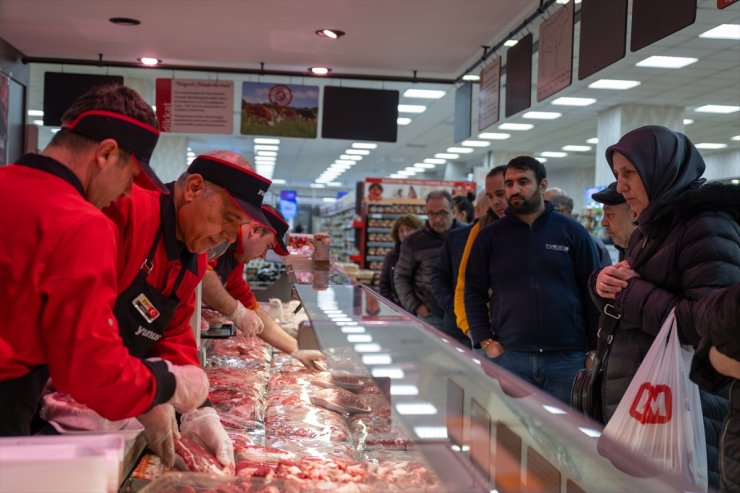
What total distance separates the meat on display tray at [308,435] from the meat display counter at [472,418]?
91 mm

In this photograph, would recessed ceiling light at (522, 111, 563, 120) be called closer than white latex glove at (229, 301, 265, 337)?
No

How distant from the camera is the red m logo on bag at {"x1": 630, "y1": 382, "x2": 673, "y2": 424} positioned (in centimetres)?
229

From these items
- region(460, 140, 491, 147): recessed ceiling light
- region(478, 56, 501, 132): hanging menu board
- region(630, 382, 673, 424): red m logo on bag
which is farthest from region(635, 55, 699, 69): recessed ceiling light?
region(630, 382, 673, 424): red m logo on bag

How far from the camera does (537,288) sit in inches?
159

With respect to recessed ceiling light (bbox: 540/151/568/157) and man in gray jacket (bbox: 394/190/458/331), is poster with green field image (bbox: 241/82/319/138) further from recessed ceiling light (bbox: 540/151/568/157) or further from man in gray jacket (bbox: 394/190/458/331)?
recessed ceiling light (bbox: 540/151/568/157)

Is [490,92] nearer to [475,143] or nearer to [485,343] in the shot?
[485,343]

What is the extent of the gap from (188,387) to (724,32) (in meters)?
9.71

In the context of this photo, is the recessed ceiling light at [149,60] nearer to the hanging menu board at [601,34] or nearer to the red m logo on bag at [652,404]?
the hanging menu board at [601,34]

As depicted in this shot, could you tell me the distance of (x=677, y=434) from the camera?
226cm

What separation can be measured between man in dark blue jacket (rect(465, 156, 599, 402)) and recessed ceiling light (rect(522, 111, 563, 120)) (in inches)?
476

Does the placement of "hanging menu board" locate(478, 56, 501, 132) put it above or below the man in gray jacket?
above

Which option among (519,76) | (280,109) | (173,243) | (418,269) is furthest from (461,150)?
(173,243)

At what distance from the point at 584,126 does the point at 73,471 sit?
1758 centimetres

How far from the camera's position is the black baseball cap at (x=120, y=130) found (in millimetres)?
1705
